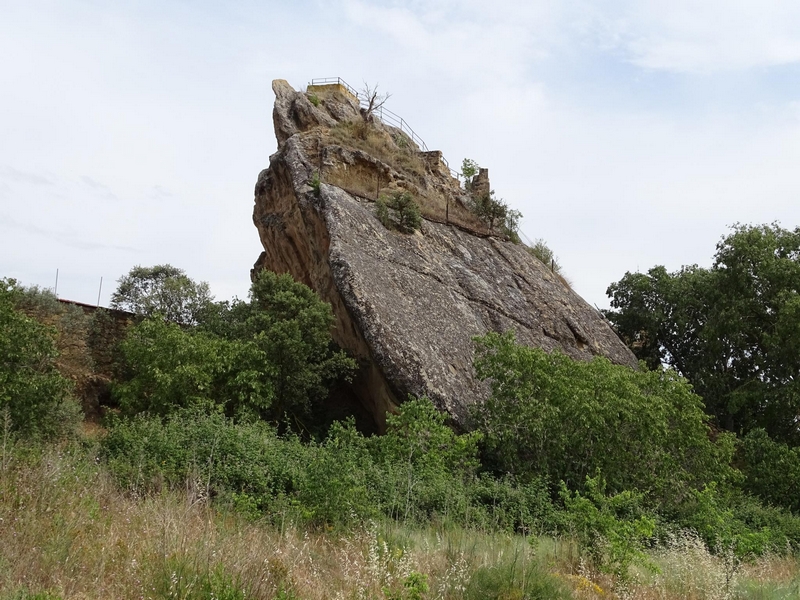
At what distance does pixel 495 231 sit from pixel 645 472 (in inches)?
538

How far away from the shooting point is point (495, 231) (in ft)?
90.6

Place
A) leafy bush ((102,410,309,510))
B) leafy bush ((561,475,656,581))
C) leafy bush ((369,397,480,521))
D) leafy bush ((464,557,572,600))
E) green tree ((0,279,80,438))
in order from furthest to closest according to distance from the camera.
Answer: green tree ((0,279,80,438)) → leafy bush ((369,397,480,521)) → leafy bush ((102,410,309,510)) → leafy bush ((561,475,656,581)) → leafy bush ((464,557,572,600))

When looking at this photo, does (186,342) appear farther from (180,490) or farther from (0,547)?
(0,547)

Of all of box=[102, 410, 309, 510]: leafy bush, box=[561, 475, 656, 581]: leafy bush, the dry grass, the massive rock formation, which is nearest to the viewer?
the dry grass

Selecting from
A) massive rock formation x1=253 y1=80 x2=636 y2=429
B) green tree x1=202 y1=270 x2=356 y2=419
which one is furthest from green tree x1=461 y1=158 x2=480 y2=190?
green tree x1=202 y1=270 x2=356 y2=419

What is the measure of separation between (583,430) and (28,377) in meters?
11.2

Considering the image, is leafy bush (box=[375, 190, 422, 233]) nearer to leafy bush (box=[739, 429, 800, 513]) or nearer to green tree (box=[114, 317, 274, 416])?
green tree (box=[114, 317, 274, 416])

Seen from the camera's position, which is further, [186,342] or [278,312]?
[278,312]

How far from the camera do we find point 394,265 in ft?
65.4

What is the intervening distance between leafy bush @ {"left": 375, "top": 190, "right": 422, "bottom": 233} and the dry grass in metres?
14.4

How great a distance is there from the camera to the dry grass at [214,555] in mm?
5566

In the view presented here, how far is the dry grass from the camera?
5.57 meters

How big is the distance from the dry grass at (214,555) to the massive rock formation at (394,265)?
820 cm

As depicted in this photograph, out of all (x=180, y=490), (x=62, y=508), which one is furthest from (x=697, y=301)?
(x=62, y=508)
